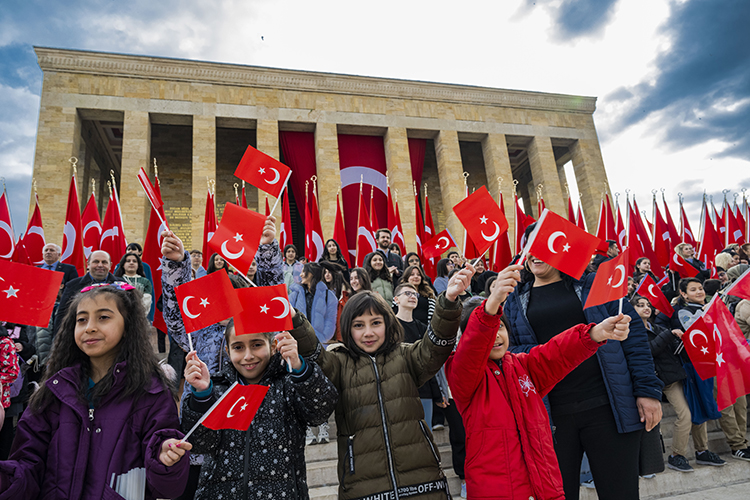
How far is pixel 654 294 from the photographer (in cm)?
550

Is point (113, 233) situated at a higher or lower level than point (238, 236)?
higher

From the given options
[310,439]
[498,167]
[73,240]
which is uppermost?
[498,167]

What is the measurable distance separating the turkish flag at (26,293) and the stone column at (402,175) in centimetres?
1401

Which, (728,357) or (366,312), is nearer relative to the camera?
(366,312)

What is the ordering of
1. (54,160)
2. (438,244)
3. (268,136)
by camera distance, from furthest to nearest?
(268,136), (54,160), (438,244)

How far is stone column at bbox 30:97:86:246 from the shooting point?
13656mm

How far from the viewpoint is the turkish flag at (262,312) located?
2162 millimetres

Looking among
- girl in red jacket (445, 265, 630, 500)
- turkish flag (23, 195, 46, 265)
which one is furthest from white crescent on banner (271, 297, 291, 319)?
turkish flag (23, 195, 46, 265)

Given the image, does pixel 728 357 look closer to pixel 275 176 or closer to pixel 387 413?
pixel 387 413

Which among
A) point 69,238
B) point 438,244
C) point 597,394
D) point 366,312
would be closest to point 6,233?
point 69,238

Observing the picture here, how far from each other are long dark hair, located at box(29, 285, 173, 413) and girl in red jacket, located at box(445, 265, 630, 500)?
1.44 metres

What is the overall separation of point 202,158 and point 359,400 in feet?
49.8

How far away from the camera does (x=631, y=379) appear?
Result: 2.65m

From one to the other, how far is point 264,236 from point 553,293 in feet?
6.37
